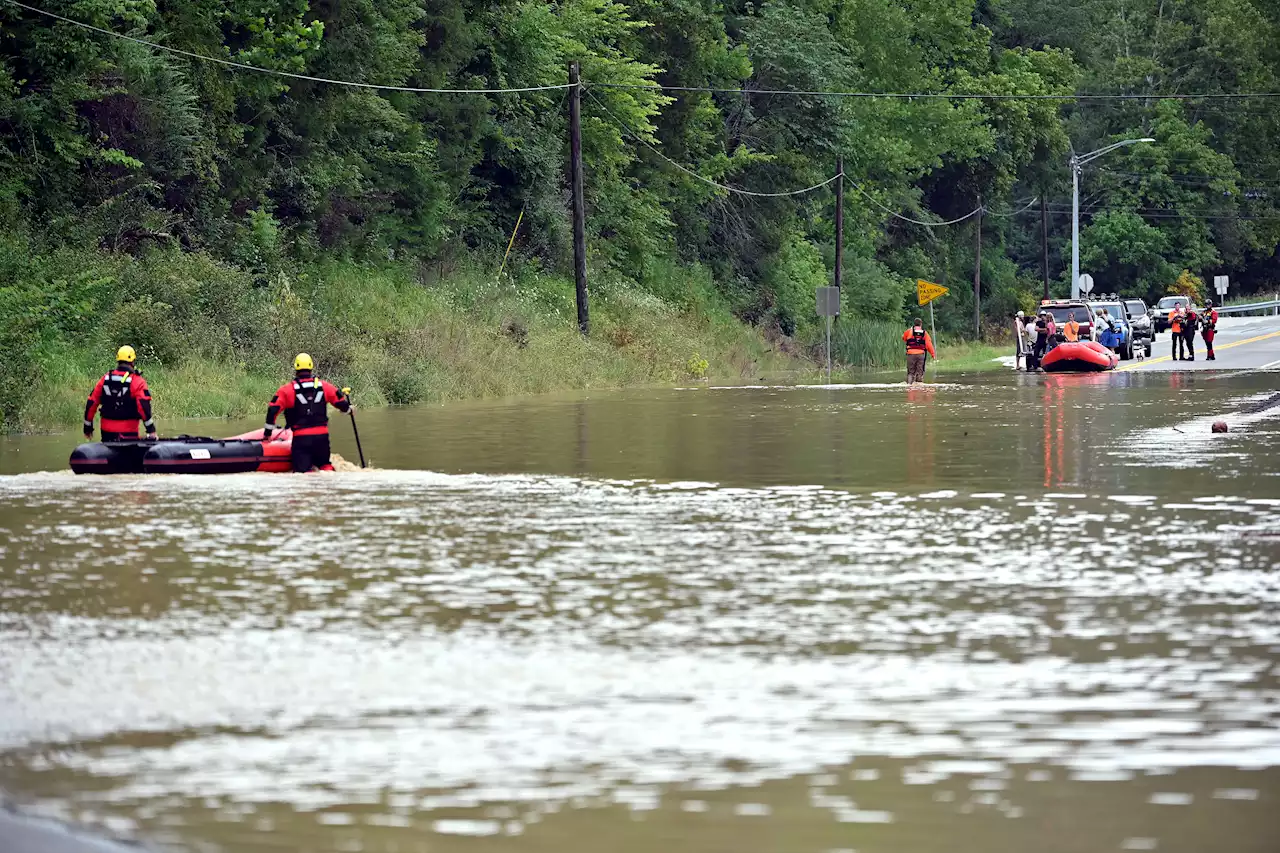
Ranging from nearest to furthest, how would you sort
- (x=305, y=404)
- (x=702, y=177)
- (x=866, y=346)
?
(x=305, y=404) → (x=702, y=177) → (x=866, y=346)

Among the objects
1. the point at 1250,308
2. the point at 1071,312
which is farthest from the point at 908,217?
the point at 1250,308

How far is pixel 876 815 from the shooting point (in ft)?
26.0

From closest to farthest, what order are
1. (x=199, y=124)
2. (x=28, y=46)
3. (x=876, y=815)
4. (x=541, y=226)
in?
(x=876, y=815) < (x=28, y=46) < (x=199, y=124) < (x=541, y=226)

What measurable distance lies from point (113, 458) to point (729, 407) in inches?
711

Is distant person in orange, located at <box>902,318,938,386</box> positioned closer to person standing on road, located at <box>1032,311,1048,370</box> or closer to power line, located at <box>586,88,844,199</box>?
person standing on road, located at <box>1032,311,1048,370</box>

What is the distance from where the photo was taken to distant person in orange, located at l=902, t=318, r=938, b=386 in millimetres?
48344

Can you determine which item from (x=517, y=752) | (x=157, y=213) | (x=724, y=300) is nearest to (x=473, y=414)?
(x=157, y=213)

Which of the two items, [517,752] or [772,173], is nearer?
[517,752]

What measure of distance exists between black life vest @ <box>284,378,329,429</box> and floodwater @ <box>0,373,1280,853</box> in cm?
72

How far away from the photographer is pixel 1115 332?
222 ft

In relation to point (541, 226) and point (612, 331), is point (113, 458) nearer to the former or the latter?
Answer: point (612, 331)

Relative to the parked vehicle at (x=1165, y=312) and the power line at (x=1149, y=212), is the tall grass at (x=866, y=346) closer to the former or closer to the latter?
the parked vehicle at (x=1165, y=312)

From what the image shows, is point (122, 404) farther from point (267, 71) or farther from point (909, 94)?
point (909, 94)

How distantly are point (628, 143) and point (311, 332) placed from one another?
80.6 ft
